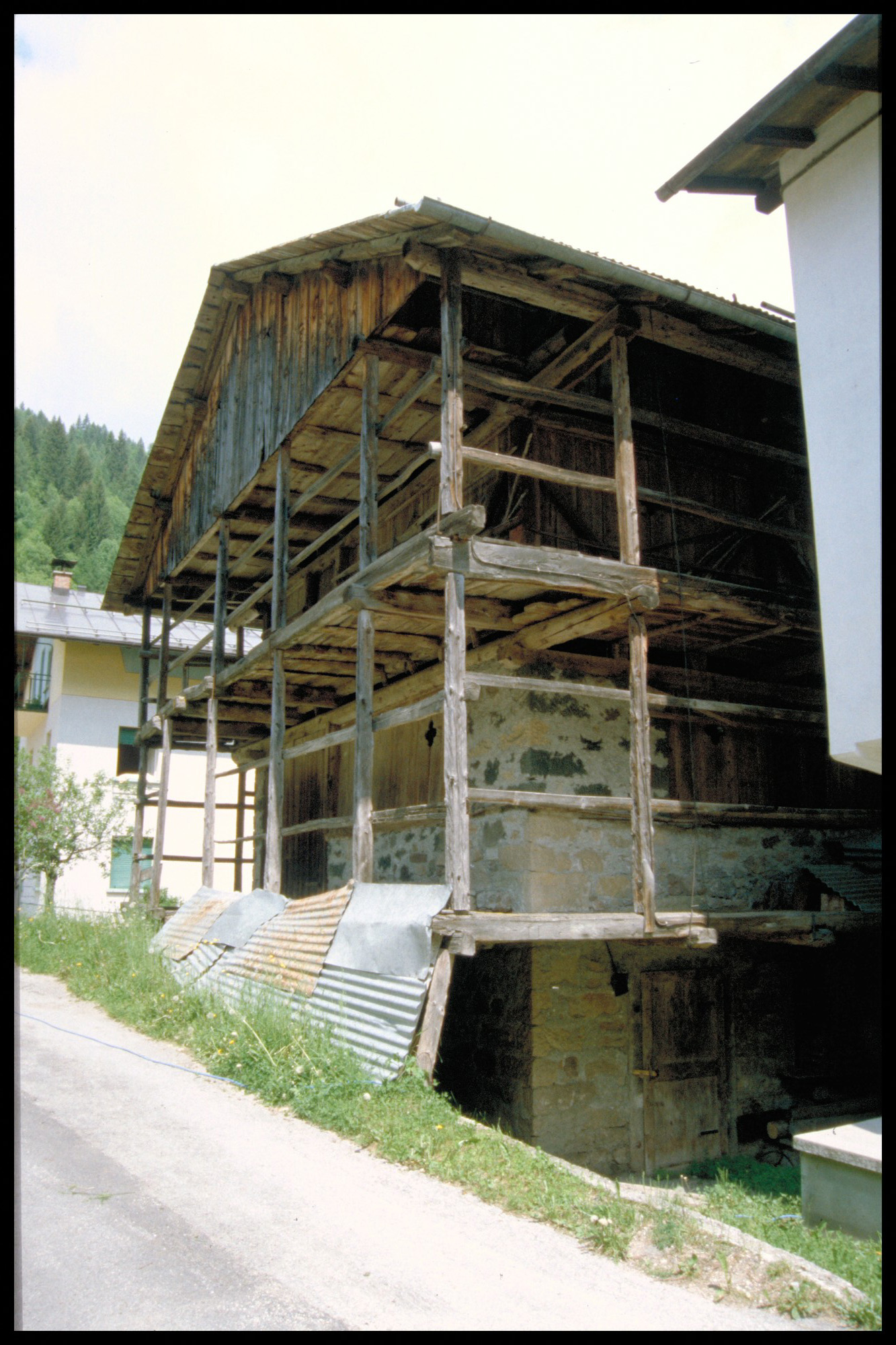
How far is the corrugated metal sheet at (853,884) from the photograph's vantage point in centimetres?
895

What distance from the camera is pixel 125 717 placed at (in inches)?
958

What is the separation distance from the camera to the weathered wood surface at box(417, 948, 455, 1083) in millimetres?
6453

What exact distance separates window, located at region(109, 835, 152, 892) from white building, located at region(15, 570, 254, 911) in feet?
0.08

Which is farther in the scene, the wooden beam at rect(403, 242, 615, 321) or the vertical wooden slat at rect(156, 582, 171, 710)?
the vertical wooden slat at rect(156, 582, 171, 710)

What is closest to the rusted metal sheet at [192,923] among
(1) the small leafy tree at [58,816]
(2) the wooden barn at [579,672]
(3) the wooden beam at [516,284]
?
(2) the wooden barn at [579,672]

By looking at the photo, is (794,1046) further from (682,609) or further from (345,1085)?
(345,1085)

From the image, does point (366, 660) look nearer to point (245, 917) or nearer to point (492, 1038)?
point (245, 917)

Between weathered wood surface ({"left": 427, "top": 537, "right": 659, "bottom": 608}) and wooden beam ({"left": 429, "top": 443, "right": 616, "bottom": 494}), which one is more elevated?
wooden beam ({"left": 429, "top": 443, "right": 616, "bottom": 494})

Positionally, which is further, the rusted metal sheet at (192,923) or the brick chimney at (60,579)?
the brick chimney at (60,579)

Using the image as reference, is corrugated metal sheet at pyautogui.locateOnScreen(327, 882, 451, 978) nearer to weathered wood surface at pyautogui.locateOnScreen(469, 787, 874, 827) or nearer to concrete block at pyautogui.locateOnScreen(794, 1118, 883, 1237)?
weathered wood surface at pyautogui.locateOnScreen(469, 787, 874, 827)

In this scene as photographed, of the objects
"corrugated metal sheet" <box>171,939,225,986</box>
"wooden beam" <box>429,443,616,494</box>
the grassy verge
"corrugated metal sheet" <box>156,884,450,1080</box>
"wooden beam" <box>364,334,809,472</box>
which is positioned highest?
"wooden beam" <box>364,334,809,472</box>

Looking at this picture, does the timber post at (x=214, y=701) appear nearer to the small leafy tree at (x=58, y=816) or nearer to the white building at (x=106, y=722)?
the small leafy tree at (x=58, y=816)

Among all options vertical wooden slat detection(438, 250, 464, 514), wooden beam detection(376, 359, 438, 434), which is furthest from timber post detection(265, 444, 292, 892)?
vertical wooden slat detection(438, 250, 464, 514)

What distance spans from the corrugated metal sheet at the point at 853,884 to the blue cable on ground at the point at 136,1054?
18.7 ft
